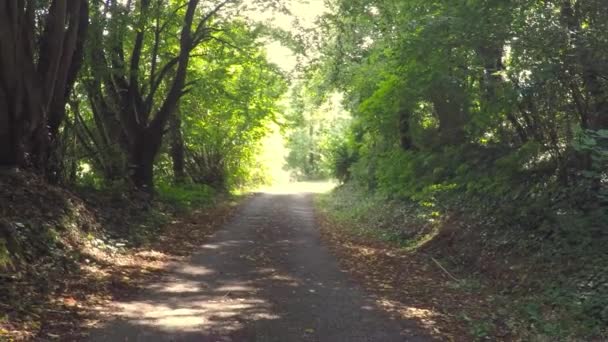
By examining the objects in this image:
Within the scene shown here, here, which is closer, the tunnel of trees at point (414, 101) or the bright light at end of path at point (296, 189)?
the tunnel of trees at point (414, 101)

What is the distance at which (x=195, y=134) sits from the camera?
81.0 feet

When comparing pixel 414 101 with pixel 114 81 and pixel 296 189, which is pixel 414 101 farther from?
pixel 296 189

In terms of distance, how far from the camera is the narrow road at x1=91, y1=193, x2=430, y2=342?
638 cm

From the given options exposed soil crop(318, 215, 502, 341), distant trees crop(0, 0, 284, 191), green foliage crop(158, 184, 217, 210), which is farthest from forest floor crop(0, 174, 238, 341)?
green foliage crop(158, 184, 217, 210)

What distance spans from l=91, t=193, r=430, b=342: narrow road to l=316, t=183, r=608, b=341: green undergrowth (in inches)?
62.5

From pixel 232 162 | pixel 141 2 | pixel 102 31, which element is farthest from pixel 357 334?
pixel 232 162

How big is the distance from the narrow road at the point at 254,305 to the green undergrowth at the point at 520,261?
62.5 inches

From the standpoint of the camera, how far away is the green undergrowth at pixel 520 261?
6.93 meters

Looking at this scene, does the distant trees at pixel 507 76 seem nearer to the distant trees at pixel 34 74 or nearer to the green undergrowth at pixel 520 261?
the green undergrowth at pixel 520 261

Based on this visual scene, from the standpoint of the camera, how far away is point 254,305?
7.62 metres

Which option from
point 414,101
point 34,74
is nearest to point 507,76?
point 414,101

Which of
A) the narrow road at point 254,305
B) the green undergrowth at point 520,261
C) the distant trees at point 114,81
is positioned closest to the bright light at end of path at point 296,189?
the distant trees at point 114,81

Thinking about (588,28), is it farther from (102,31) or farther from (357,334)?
(102,31)

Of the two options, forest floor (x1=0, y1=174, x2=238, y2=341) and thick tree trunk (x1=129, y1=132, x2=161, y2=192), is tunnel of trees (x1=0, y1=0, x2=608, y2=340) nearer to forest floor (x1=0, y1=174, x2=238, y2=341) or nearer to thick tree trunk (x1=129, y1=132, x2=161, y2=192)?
thick tree trunk (x1=129, y1=132, x2=161, y2=192)
